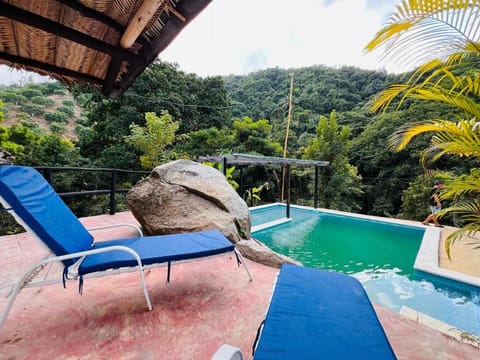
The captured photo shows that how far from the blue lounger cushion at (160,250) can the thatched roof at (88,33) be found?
1.82 m

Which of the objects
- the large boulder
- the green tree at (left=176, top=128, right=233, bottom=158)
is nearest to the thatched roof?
the large boulder

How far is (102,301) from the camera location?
197cm

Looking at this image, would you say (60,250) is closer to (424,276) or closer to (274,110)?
(424,276)

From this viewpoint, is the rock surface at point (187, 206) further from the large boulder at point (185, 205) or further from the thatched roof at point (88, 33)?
the thatched roof at point (88, 33)

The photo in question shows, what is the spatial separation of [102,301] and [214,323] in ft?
3.28

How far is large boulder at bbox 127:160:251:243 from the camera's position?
11.6ft

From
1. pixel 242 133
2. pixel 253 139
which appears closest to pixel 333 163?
pixel 253 139

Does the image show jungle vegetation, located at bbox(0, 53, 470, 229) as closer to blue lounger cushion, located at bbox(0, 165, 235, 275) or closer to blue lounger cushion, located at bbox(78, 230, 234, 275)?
blue lounger cushion, located at bbox(0, 165, 235, 275)

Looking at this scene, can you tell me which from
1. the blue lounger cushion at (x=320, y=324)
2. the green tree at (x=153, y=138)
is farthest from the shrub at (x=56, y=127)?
the blue lounger cushion at (x=320, y=324)

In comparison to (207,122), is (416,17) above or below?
below

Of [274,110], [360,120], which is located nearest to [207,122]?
[274,110]

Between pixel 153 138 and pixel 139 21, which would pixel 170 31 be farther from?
pixel 153 138

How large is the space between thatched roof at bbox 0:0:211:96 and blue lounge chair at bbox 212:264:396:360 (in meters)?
2.10

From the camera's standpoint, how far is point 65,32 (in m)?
1.99
